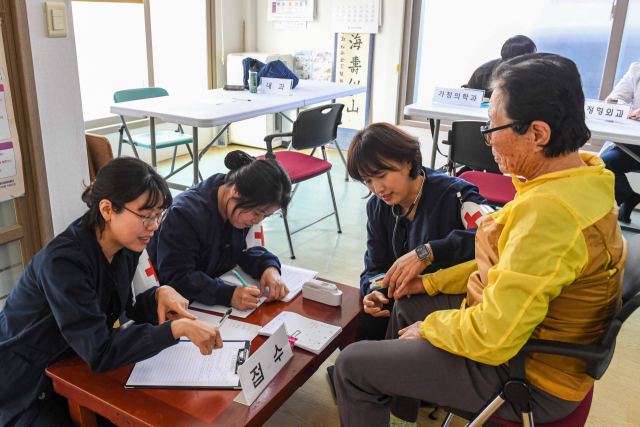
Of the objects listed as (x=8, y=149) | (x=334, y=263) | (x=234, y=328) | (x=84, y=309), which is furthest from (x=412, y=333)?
(x=334, y=263)

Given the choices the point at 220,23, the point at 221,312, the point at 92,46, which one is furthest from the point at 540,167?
the point at 220,23

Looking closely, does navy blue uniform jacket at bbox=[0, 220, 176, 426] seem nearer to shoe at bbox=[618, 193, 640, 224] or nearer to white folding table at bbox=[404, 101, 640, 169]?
white folding table at bbox=[404, 101, 640, 169]

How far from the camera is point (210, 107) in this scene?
329 centimetres

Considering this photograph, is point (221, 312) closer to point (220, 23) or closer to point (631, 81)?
point (631, 81)

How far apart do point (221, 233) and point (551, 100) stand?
1.14m

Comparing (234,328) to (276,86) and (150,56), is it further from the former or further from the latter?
(150,56)

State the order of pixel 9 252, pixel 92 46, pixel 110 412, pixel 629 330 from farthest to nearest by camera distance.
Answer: pixel 92 46 → pixel 629 330 → pixel 9 252 → pixel 110 412

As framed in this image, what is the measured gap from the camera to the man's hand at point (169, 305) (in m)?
1.42

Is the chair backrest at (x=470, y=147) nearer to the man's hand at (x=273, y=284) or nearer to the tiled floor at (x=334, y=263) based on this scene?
the tiled floor at (x=334, y=263)

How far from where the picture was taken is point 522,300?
3.33ft

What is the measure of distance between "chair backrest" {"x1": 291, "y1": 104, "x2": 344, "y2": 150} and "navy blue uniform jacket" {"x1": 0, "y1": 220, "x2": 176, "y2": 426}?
1925mm

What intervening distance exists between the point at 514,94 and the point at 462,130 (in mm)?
1900

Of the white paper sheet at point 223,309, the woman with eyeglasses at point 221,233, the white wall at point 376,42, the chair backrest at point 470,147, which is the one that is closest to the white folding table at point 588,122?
the chair backrest at point 470,147

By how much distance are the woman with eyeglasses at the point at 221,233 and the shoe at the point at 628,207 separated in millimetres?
3048
